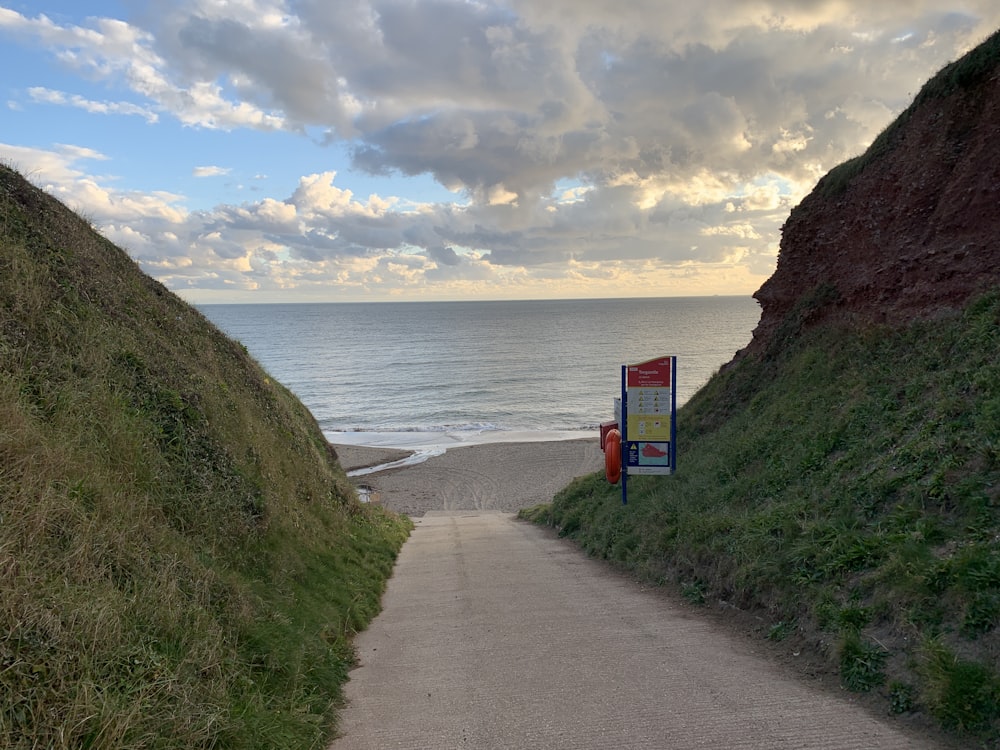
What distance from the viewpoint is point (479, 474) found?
105 ft

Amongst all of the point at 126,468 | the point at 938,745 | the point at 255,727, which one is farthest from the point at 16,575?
the point at 938,745

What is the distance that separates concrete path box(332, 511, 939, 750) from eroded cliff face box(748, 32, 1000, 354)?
746 centimetres

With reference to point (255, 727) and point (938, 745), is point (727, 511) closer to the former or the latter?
point (938, 745)

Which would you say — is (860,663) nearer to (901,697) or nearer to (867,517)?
(901,697)

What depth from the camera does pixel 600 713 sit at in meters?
4.39

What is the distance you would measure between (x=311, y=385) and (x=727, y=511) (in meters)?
58.9

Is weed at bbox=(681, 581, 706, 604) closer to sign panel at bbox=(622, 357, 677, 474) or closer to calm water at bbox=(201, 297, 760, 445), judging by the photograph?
sign panel at bbox=(622, 357, 677, 474)

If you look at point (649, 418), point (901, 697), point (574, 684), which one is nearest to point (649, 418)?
point (649, 418)

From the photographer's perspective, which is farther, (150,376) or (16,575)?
(150,376)

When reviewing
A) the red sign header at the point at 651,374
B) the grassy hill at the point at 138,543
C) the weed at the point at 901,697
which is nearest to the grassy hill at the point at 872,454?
the weed at the point at 901,697

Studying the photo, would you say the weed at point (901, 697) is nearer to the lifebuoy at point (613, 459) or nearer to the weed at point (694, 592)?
the weed at point (694, 592)

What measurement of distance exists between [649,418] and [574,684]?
7584mm

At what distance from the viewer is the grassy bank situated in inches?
181

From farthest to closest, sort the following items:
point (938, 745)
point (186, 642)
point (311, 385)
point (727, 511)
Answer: point (311, 385) → point (727, 511) → point (186, 642) → point (938, 745)
